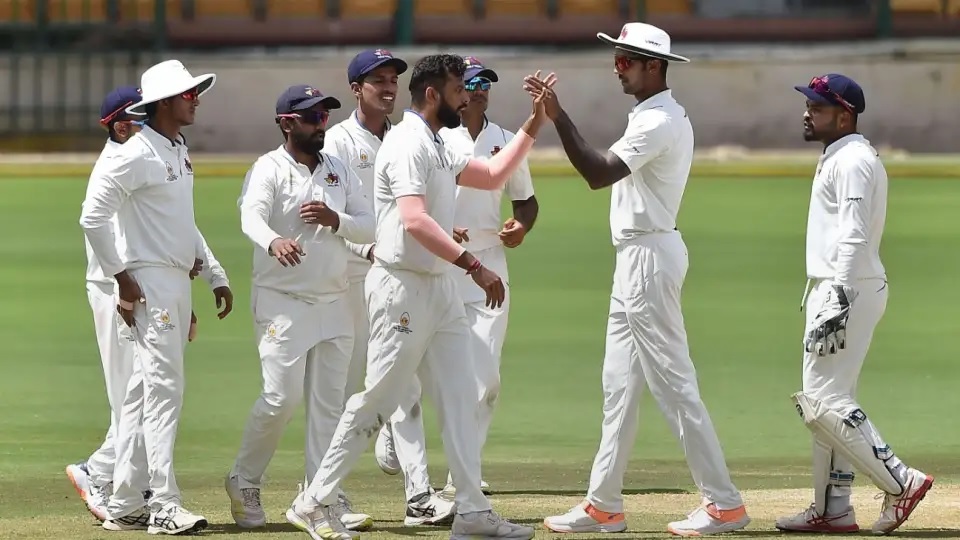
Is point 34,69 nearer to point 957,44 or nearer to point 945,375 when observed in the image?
point 957,44

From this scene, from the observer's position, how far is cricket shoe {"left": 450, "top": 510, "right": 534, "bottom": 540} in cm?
774

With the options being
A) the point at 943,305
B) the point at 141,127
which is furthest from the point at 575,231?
the point at 141,127

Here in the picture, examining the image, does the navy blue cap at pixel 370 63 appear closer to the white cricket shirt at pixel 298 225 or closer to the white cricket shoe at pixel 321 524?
the white cricket shirt at pixel 298 225

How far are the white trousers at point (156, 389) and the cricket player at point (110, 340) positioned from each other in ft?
0.28

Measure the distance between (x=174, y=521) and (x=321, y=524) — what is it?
649 millimetres

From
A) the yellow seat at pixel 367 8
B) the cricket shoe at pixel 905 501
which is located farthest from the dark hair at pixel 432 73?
the yellow seat at pixel 367 8

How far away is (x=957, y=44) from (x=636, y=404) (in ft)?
81.1

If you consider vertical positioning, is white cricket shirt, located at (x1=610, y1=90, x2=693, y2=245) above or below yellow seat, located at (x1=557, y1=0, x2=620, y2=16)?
above

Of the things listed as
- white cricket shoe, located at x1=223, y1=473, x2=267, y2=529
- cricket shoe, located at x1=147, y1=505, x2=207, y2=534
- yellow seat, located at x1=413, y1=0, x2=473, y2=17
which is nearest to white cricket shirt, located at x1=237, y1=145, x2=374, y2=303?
white cricket shoe, located at x1=223, y1=473, x2=267, y2=529

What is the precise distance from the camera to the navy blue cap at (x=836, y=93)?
836cm

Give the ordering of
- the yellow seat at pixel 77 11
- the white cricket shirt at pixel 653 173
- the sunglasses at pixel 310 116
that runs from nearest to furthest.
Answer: the white cricket shirt at pixel 653 173
the sunglasses at pixel 310 116
the yellow seat at pixel 77 11

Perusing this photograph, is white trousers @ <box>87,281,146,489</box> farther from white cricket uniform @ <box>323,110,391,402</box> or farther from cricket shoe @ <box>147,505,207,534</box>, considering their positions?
white cricket uniform @ <box>323,110,391,402</box>

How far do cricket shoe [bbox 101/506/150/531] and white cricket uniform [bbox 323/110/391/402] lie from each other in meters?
1.17

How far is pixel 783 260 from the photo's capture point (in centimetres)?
1836
